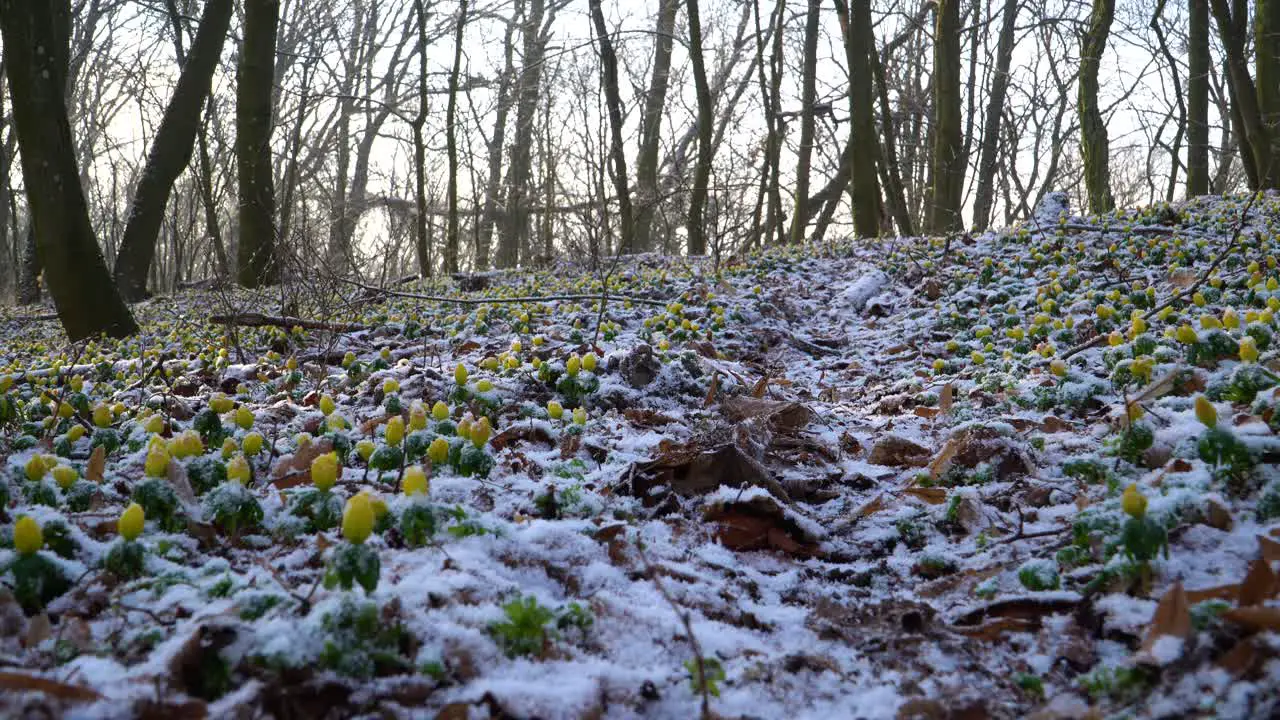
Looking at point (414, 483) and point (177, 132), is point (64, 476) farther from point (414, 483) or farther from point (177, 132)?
point (177, 132)

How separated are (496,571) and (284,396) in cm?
267

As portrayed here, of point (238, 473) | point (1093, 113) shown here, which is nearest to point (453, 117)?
point (1093, 113)

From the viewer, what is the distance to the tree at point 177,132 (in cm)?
976

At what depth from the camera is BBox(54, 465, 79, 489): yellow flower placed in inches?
84.3

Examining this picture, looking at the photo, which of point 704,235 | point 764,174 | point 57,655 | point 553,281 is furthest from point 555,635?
point 764,174

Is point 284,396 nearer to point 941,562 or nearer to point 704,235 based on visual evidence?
point 941,562

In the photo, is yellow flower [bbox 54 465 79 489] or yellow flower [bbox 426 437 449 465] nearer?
yellow flower [bbox 54 465 79 489]

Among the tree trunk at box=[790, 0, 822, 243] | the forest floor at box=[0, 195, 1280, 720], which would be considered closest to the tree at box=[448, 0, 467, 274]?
A: the tree trunk at box=[790, 0, 822, 243]

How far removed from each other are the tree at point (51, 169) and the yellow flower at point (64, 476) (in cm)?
537

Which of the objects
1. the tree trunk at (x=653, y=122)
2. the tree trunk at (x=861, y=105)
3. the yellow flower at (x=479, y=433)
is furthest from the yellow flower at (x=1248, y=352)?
the tree trunk at (x=653, y=122)

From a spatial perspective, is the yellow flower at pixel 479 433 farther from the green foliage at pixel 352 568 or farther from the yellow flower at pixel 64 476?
the yellow flower at pixel 64 476

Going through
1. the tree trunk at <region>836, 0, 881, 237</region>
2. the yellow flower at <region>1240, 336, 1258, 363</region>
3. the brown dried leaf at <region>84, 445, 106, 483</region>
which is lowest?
the brown dried leaf at <region>84, 445, 106, 483</region>

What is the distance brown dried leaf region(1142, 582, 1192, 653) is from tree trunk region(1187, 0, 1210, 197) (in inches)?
531

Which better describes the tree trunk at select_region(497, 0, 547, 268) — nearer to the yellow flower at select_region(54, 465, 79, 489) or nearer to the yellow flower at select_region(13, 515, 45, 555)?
the yellow flower at select_region(54, 465, 79, 489)
